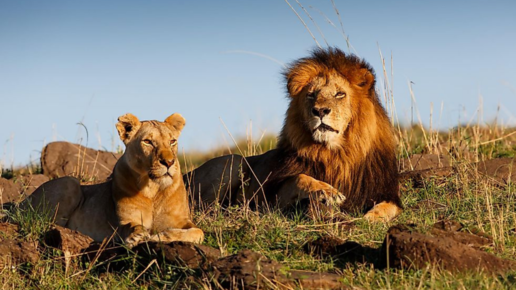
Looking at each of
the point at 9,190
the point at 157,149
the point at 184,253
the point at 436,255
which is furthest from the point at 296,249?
the point at 9,190

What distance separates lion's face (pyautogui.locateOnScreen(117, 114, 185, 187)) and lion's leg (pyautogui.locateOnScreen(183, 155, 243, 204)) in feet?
5.94

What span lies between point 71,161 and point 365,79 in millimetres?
4167

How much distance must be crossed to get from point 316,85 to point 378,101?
714 mm

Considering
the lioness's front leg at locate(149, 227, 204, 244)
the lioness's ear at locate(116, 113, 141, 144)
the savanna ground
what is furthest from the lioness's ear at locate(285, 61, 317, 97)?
the lioness's front leg at locate(149, 227, 204, 244)

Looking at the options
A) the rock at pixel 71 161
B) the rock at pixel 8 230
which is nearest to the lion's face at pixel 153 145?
the rock at pixel 8 230

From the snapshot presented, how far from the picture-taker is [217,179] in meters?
7.20

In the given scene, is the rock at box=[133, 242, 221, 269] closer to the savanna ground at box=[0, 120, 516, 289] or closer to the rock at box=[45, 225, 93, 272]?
the savanna ground at box=[0, 120, 516, 289]

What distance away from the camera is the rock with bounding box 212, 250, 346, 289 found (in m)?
3.96

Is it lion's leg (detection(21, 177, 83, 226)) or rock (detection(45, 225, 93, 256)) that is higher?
lion's leg (detection(21, 177, 83, 226))

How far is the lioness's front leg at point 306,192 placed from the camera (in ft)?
19.1

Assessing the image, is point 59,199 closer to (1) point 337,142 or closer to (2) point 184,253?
(2) point 184,253

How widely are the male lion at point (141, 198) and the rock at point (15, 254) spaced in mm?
549

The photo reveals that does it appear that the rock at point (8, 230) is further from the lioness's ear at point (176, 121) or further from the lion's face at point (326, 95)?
the lion's face at point (326, 95)

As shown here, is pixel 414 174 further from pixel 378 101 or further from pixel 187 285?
pixel 187 285
